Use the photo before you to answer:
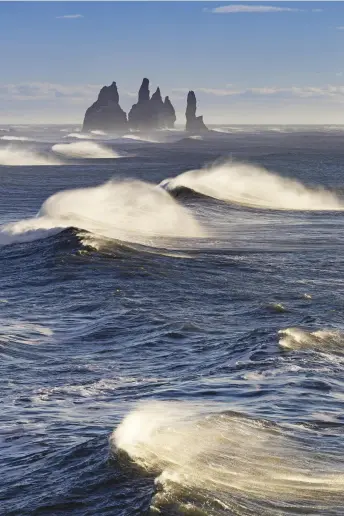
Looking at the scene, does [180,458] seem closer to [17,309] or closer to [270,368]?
[270,368]

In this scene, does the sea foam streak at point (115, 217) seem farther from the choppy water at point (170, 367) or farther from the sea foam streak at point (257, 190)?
the sea foam streak at point (257, 190)

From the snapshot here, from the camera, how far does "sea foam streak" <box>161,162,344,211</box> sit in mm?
71062

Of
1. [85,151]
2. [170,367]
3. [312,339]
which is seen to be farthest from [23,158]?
[170,367]

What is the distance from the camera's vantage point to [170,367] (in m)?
24.7

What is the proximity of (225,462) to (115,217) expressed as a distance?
41.8 meters

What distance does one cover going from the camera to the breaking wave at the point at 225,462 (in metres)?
15.4

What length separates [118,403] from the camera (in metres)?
21.5

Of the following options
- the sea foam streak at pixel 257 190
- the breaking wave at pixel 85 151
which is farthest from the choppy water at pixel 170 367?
the breaking wave at pixel 85 151

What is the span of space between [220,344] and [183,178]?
186 feet

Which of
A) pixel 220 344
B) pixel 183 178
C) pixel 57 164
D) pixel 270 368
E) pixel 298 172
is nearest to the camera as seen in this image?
pixel 270 368

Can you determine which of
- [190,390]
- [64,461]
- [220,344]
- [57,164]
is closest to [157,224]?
[220,344]

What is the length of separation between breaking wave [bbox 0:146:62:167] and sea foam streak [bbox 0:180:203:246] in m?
69.0

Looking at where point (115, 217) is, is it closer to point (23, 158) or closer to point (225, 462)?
point (225, 462)

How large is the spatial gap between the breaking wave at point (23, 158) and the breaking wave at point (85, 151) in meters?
10.7
